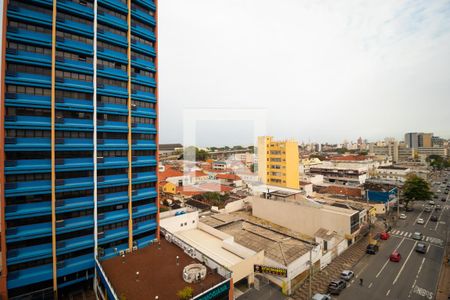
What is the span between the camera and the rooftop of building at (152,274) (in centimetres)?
1730

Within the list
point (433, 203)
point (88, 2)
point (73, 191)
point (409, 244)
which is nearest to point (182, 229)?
point (73, 191)

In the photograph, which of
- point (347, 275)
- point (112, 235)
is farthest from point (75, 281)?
point (347, 275)

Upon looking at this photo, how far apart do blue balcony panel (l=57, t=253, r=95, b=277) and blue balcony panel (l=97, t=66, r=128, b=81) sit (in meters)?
19.2

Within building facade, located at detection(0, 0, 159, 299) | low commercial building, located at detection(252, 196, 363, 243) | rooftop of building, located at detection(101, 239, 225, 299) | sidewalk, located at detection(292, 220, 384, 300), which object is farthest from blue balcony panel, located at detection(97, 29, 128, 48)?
low commercial building, located at detection(252, 196, 363, 243)

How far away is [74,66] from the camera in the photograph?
2278 cm

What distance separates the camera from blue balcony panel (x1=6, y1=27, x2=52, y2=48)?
20.1m

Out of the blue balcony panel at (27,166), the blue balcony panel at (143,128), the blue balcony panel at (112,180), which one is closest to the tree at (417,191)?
the blue balcony panel at (143,128)

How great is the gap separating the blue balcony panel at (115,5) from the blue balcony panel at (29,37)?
6.98 metres

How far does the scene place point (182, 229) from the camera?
32.4m

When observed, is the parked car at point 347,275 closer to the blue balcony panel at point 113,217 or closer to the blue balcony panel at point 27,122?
the blue balcony panel at point 113,217

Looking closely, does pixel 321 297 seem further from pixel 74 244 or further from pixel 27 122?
pixel 27 122

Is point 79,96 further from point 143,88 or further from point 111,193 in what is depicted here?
point 111,193

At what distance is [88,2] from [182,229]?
30.0 metres

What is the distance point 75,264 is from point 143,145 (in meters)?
13.9
